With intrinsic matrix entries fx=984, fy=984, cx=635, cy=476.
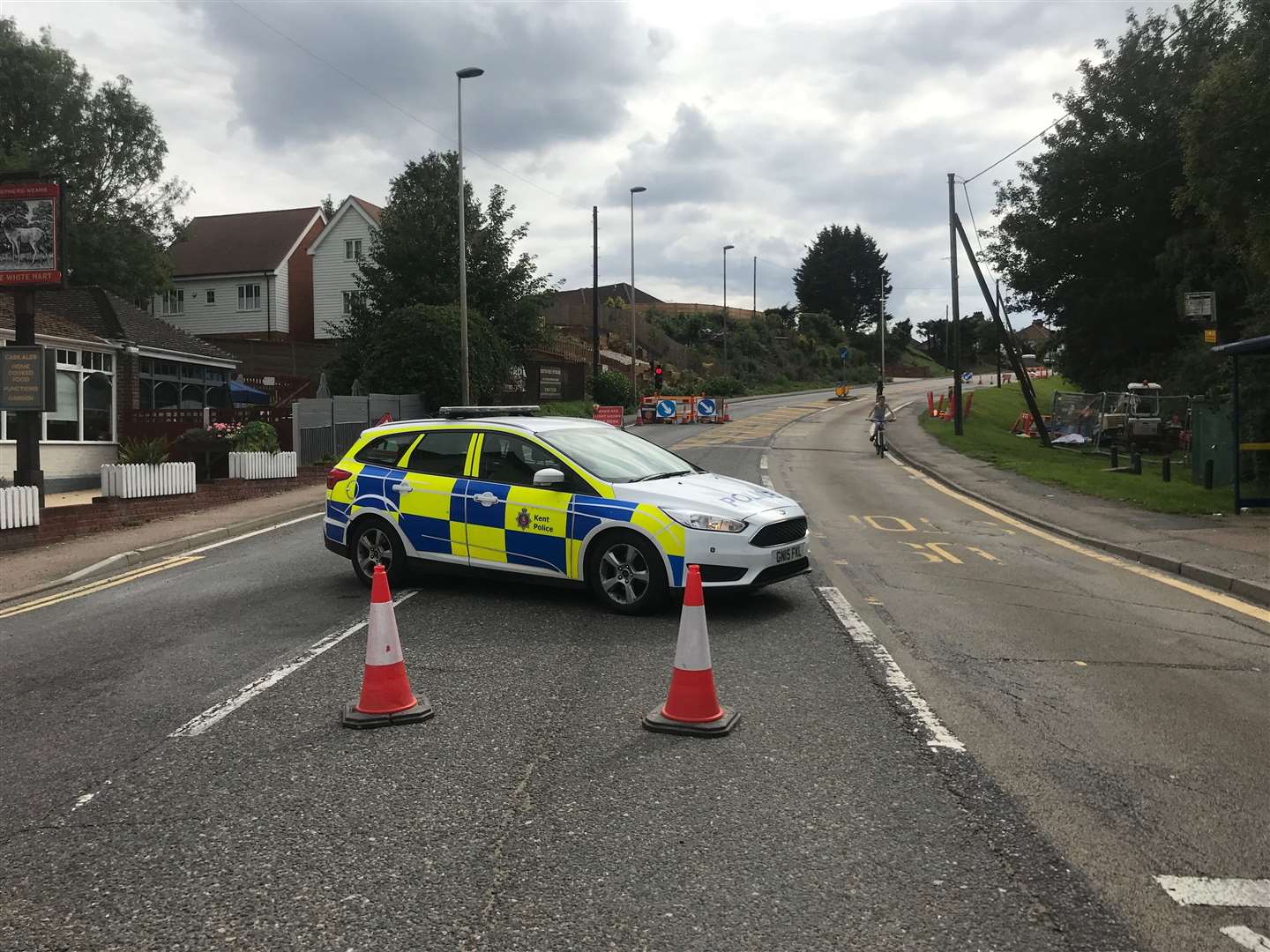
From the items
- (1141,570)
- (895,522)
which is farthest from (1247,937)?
(895,522)

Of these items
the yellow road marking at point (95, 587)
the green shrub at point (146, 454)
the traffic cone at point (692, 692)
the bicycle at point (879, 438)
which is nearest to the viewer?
the traffic cone at point (692, 692)

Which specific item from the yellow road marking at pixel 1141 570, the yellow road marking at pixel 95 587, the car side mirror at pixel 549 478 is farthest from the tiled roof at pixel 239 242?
the car side mirror at pixel 549 478

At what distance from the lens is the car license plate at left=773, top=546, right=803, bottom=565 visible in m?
7.64

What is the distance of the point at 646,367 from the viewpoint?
204 feet

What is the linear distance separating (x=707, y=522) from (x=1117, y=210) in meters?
35.0

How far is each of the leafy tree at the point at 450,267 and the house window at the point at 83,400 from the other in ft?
48.9

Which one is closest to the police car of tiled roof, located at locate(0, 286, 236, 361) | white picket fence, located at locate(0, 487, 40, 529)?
white picket fence, located at locate(0, 487, 40, 529)

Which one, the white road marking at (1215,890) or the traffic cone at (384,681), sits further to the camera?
the traffic cone at (384,681)

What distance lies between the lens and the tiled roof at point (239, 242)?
52.5 meters

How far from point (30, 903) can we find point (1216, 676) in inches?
248

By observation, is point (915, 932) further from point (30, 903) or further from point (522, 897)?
point (30, 903)

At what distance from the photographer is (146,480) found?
17234 mm

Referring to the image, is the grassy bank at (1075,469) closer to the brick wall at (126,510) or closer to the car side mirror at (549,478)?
the car side mirror at (549,478)

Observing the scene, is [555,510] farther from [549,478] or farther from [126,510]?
[126,510]
